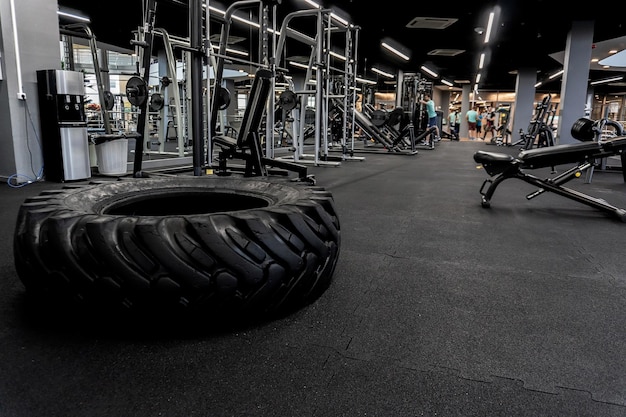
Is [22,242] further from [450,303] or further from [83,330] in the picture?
[450,303]

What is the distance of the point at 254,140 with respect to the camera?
3355 mm

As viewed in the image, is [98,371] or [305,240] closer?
[98,371]

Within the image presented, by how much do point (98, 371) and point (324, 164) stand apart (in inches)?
194

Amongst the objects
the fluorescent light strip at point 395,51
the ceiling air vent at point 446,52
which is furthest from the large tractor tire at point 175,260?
the ceiling air vent at point 446,52

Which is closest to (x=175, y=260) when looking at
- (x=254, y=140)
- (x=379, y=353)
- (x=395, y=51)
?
(x=379, y=353)

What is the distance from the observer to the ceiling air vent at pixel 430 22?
892cm

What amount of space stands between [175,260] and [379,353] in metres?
0.54

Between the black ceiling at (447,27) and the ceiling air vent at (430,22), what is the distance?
0.15 metres

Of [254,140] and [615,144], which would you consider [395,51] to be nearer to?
[254,140]

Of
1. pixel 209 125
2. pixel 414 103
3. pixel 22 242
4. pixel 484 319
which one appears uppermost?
pixel 414 103

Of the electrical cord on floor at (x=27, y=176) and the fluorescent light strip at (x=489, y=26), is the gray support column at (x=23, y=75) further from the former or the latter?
the fluorescent light strip at (x=489, y=26)

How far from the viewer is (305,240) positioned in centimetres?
116

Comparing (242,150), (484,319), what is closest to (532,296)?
(484,319)

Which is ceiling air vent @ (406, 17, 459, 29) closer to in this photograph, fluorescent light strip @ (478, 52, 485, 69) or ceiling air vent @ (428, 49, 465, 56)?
ceiling air vent @ (428, 49, 465, 56)
